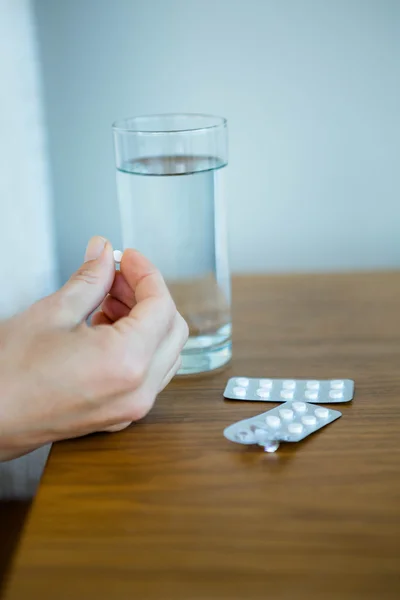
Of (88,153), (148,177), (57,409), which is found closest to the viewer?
(57,409)

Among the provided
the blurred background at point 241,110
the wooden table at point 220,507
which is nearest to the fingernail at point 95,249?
the wooden table at point 220,507

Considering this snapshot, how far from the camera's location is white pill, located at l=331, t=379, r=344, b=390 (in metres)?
0.63

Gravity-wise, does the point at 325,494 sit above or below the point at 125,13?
below

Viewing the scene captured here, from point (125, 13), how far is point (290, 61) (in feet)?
0.72

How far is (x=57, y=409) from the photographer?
20.3 inches

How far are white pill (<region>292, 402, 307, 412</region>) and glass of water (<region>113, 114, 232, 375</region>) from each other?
118 mm

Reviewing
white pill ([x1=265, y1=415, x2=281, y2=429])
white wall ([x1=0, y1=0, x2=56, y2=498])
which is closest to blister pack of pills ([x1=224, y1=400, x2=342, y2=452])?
white pill ([x1=265, y1=415, x2=281, y2=429])

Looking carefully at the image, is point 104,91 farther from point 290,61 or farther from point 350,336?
point 350,336

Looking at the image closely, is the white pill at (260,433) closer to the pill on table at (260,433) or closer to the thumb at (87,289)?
the pill on table at (260,433)

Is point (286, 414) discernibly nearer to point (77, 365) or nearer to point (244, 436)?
point (244, 436)

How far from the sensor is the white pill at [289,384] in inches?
24.7

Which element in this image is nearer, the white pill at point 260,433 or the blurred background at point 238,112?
the white pill at point 260,433

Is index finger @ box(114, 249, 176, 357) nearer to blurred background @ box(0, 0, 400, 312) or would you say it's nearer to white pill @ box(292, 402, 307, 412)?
white pill @ box(292, 402, 307, 412)

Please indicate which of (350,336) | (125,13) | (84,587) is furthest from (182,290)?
(125,13)
